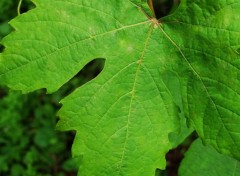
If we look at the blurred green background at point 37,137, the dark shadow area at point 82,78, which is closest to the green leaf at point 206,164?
the blurred green background at point 37,137

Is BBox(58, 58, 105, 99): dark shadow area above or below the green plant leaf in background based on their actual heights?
below

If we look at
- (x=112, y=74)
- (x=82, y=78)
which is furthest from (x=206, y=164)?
(x=82, y=78)

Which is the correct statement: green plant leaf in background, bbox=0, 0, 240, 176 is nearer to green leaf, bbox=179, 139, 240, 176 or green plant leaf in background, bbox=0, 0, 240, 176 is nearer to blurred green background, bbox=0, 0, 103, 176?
green leaf, bbox=179, 139, 240, 176

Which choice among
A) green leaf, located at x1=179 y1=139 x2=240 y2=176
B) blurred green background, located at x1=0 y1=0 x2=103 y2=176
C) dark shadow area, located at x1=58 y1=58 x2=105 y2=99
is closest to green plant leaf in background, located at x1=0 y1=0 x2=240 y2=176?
green leaf, located at x1=179 y1=139 x2=240 y2=176

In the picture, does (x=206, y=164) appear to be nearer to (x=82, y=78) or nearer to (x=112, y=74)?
(x=112, y=74)

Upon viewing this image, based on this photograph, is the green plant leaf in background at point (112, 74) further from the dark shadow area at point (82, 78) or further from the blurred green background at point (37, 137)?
the dark shadow area at point (82, 78)

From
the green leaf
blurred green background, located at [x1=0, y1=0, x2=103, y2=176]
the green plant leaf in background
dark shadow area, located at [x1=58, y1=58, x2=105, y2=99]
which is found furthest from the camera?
dark shadow area, located at [x1=58, y1=58, x2=105, y2=99]
